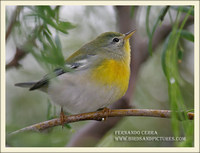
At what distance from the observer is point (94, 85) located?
1.59 m

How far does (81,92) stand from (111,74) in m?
0.22

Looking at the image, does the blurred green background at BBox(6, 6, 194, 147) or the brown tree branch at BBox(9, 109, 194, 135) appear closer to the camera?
the brown tree branch at BBox(9, 109, 194, 135)

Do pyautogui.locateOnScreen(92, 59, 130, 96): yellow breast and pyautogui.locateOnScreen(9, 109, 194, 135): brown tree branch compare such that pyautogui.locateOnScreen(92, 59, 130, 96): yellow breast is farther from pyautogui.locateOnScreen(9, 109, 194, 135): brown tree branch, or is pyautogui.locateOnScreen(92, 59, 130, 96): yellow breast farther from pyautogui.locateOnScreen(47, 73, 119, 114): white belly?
pyautogui.locateOnScreen(9, 109, 194, 135): brown tree branch

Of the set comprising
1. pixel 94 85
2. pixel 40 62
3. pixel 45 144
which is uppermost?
pixel 40 62

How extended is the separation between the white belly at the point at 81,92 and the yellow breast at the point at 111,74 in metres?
0.03

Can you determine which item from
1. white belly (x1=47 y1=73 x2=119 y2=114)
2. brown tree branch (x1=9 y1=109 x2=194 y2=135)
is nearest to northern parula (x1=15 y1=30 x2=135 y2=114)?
white belly (x1=47 y1=73 x2=119 y2=114)

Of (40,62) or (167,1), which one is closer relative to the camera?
(40,62)

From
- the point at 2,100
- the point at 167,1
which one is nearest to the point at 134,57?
the point at 167,1

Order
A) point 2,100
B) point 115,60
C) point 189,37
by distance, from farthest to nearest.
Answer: point 115,60 < point 2,100 < point 189,37

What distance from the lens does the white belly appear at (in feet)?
5.20

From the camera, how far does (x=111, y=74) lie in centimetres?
165

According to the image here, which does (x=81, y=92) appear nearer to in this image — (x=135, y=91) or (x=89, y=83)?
(x=89, y=83)

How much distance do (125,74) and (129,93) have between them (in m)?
0.39

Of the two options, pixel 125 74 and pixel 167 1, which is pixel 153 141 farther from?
pixel 167 1
